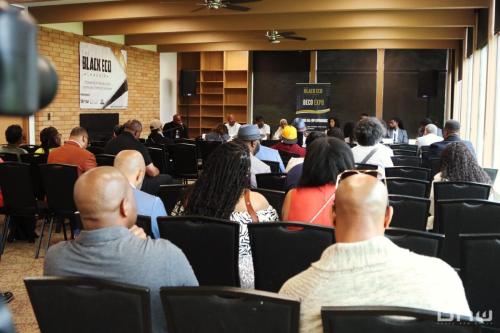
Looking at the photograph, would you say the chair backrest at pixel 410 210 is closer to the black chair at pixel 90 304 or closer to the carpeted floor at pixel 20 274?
the black chair at pixel 90 304

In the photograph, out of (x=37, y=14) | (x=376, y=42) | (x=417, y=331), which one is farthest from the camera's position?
(x=376, y=42)

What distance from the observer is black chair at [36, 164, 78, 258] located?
486 centimetres

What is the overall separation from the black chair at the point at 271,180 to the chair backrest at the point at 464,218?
1529 mm

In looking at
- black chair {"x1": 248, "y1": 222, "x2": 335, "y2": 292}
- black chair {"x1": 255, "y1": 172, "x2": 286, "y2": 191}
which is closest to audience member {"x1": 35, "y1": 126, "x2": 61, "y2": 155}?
black chair {"x1": 255, "y1": 172, "x2": 286, "y2": 191}

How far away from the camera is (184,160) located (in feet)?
27.8

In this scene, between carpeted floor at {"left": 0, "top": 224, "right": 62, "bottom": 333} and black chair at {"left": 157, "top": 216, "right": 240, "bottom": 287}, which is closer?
black chair at {"left": 157, "top": 216, "right": 240, "bottom": 287}

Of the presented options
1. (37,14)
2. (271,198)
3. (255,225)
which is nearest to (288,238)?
(255,225)

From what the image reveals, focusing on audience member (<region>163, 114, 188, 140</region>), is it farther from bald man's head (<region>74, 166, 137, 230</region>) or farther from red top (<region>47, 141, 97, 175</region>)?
bald man's head (<region>74, 166, 137, 230</region>)

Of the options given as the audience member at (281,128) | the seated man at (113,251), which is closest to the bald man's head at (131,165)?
the seated man at (113,251)

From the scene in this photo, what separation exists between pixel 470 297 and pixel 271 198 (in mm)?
1515

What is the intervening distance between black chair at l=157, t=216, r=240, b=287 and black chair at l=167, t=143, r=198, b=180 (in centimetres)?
564

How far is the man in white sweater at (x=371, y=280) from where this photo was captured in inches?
57.1

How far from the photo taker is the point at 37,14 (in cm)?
1055

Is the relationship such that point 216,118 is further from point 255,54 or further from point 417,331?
point 417,331
